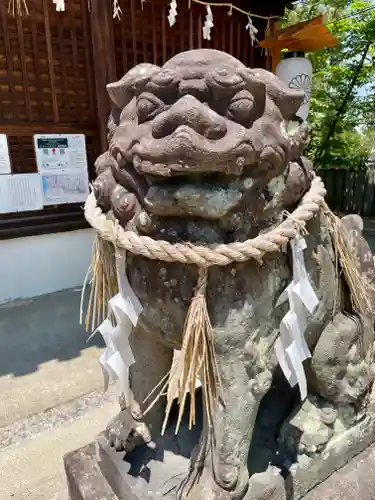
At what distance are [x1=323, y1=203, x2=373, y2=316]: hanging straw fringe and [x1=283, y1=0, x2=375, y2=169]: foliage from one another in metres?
5.74

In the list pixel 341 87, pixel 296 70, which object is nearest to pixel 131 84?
pixel 296 70

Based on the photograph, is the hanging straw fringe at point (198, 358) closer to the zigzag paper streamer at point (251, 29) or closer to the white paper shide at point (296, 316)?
the white paper shide at point (296, 316)

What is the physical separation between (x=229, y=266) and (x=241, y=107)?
0.90 feet

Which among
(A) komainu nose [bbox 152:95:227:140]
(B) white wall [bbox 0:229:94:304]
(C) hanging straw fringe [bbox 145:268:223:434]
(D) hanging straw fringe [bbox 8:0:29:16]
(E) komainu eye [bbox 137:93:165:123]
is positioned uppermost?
(D) hanging straw fringe [bbox 8:0:29:16]

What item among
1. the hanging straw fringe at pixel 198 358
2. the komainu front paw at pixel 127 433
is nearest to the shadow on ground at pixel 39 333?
the komainu front paw at pixel 127 433

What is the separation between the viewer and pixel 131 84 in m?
0.73

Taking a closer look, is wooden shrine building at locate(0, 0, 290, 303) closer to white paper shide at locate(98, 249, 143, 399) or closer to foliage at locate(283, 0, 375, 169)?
white paper shide at locate(98, 249, 143, 399)

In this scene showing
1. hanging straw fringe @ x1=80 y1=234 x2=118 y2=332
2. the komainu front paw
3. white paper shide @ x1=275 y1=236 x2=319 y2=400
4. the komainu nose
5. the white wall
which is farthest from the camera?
the white wall

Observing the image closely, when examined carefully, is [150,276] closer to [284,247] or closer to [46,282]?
[284,247]

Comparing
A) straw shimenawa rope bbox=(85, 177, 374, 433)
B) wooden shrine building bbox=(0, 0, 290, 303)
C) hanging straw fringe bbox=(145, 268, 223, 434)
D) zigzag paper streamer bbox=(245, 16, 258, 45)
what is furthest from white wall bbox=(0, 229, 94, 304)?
hanging straw fringe bbox=(145, 268, 223, 434)

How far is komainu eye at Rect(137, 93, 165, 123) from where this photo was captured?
0.68m

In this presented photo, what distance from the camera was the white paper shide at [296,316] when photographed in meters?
0.77

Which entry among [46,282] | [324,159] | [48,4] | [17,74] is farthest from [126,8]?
[324,159]

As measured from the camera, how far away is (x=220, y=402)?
0.80 meters
